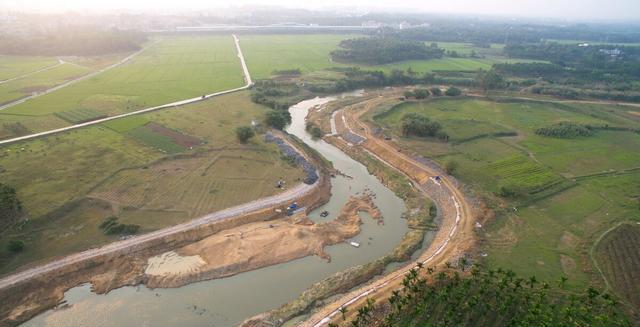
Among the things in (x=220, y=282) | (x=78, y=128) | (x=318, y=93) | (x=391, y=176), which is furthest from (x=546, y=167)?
(x=78, y=128)

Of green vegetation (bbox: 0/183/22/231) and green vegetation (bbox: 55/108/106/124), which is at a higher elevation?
green vegetation (bbox: 55/108/106/124)

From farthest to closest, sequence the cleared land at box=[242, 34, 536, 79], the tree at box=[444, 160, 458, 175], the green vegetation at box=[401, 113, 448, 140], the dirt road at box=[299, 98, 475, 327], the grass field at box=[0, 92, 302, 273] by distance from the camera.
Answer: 1. the cleared land at box=[242, 34, 536, 79]
2. the green vegetation at box=[401, 113, 448, 140]
3. the tree at box=[444, 160, 458, 175]
4. the grass field at box=[0, 92, 302, 273]
5. the dirt road at box=[299, 98, 475, 327]

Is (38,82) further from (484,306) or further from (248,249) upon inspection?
(484,306)

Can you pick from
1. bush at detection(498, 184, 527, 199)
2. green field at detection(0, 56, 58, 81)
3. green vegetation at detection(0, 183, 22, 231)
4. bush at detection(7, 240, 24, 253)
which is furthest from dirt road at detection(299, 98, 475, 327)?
green field at detection(0, 56, 58, 81)

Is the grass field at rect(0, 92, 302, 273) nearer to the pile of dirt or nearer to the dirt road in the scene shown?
the pile of dirt

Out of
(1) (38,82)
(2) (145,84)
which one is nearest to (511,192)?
(2) (145,84)

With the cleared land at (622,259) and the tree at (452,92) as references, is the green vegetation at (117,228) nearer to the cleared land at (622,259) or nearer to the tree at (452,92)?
the cleared land at (622,259)

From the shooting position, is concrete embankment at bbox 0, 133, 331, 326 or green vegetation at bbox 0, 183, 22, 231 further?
green vegetation at bbox 0, 183, 22, 231
